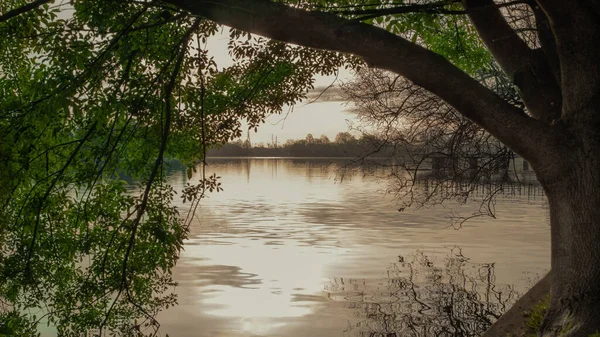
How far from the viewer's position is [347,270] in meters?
34.0

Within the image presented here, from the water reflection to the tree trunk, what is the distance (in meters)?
11.2

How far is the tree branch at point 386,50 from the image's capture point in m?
7.30

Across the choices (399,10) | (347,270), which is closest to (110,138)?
(399,10)

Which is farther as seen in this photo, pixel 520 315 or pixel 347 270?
pixel 347 270

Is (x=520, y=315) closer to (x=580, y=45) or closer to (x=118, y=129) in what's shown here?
(x=580, y=45)

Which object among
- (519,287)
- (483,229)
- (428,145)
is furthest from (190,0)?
(483,229)

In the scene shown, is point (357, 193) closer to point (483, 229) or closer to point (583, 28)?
point (483, 229)

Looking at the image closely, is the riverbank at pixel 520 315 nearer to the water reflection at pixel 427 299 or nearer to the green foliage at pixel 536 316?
the green foliage at pixel 536 316

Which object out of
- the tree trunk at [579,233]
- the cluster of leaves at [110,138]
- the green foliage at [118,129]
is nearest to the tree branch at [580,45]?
the tree trunk at [579,233]

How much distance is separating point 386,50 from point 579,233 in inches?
116

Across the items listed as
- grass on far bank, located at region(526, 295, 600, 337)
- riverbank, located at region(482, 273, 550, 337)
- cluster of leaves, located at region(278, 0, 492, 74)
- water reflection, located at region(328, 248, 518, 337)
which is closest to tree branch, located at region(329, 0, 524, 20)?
cluster of leaves, located at region(278, 0, 492, 74)

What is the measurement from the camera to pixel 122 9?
8117 millimetres

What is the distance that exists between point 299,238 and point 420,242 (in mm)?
9281

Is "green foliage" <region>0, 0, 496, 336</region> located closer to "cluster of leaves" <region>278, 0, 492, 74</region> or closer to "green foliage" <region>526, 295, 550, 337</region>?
"cluster of leaves" <region>278, 0, 492, 74</region>
